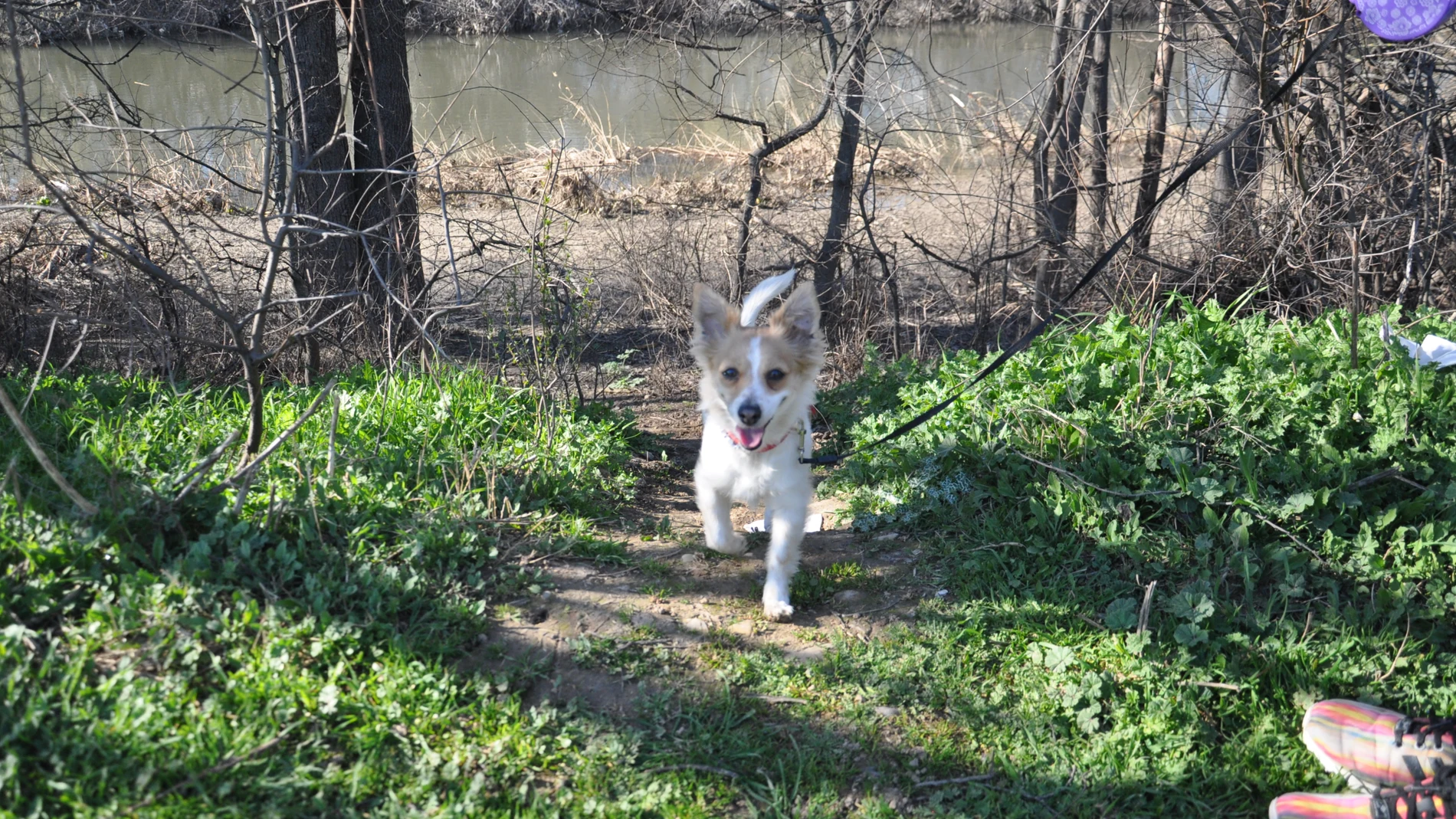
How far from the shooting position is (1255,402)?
3.78 m

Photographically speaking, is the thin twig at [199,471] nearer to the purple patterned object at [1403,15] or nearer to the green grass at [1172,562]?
the green grass at [1172,562]

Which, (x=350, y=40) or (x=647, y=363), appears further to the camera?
(x=647, y=363)

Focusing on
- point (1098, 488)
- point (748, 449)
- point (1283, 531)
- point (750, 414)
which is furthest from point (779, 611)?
point (1283, 531)

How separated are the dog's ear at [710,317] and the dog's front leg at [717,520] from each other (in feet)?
2.04

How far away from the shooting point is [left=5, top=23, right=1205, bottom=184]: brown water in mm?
6406

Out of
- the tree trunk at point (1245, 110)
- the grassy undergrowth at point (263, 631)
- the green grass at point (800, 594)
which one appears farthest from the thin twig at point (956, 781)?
the tree trunk at point (1245, 110)

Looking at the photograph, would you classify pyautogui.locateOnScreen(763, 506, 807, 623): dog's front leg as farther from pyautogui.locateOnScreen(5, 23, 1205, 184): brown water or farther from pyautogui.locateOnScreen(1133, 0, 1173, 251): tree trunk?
pyautogui.locateOnScreen(1133, 0, 1173, 251): tree trunk

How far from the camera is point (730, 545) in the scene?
3.72 meters

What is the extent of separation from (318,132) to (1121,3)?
19.4 ft

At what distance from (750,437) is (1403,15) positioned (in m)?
3.12

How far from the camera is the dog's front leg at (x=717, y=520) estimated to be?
3654mm

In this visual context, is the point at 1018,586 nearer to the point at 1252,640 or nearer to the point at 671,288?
the point at 1252,640

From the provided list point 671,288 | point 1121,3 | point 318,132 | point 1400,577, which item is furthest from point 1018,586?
point 1121,3

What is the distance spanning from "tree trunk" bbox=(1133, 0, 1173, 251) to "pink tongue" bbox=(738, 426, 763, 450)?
368 cm
